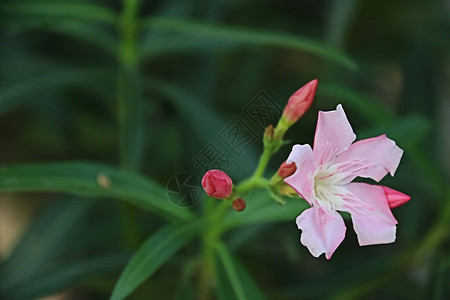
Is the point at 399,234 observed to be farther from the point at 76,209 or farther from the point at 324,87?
the point at 76,209

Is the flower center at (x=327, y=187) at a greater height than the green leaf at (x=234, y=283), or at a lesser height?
lesser

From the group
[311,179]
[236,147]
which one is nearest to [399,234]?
[236,147]

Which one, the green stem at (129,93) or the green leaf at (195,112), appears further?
the green leaf at (195,112)

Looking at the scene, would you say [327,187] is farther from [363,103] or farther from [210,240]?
[363,103]

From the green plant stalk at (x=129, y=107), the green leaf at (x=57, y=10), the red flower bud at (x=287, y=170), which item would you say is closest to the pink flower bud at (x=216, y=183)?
the red flower bud at (x=287, y=170)

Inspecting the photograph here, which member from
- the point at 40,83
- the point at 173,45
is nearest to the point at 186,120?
the point at 173,45

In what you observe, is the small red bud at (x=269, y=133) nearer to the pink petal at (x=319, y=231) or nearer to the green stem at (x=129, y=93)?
the pink petal at (x=319, y=231)

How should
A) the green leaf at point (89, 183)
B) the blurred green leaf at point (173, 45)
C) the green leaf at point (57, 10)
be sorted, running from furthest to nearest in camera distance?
the blurred green leaf at point (173, 45) < the green leaf at point (57, 10) < the green leaf at point (89, 183)
